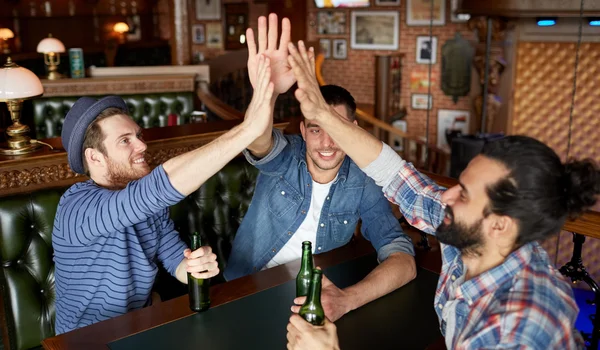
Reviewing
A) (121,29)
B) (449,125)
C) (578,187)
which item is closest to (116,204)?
(578,187)

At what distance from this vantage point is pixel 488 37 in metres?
7.84

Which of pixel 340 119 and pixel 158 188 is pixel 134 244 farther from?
pixel 340 119

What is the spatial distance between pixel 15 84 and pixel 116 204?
4.96 ft

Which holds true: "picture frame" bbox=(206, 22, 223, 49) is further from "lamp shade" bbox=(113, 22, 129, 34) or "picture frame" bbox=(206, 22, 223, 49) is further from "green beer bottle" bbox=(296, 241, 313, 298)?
"green beer bottle" bbox=(296, 241, 313, 298)

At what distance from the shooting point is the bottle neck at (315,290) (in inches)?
51.4

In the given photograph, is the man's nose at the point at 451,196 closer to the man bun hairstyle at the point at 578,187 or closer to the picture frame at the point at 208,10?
the man bun hairstyle at the point at 578,187

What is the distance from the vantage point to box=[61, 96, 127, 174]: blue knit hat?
6.07 feet

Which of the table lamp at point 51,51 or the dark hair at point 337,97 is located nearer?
the dark hair at point 337,97

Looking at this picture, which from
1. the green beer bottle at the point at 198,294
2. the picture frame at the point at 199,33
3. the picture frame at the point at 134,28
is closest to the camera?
the green beer bottle at the point at 198,294

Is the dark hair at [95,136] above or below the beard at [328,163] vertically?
above

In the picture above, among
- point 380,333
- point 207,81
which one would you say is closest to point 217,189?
point 380,333

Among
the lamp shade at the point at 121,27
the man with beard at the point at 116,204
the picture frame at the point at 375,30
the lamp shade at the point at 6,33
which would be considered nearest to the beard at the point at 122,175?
the man with beard at the point at 116,204

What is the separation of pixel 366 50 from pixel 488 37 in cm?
232

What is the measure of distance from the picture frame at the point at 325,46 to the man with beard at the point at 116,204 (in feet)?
27.5
